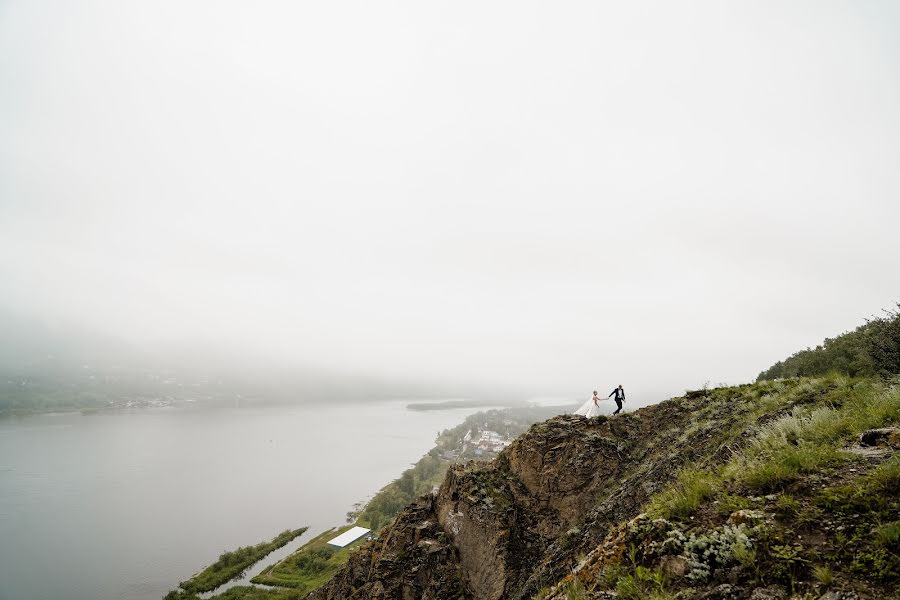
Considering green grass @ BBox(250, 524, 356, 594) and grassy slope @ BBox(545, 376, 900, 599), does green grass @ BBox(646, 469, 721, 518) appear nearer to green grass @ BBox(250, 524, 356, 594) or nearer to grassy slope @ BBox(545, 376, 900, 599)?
grassy slope @ BBox(545, 376, 900, 599)

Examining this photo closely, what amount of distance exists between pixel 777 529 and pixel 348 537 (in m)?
59.0

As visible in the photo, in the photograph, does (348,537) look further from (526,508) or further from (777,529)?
(777,529)

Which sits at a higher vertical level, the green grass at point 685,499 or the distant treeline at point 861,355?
the distant treeline at point 861,355

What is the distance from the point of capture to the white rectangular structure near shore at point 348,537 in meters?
50.0

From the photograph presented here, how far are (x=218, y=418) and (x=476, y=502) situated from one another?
215647 mm

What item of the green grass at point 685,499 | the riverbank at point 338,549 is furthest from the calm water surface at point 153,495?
the green grass at point 685,499

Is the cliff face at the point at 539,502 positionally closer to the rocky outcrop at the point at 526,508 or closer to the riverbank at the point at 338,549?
the rocky outcrop at the point at 526,508

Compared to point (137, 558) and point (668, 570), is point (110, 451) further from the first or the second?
point (668, 570)

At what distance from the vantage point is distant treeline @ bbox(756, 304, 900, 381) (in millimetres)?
10414

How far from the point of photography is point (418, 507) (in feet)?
57.5

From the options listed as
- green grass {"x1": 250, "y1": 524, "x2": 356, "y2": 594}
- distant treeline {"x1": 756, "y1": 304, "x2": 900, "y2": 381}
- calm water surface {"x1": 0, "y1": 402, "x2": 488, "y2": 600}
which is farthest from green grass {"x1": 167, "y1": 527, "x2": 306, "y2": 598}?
distant treeline {"x1": 756, "y1": 304, "x2": 900, "y2": 381}

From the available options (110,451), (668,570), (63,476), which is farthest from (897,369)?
(110,451)

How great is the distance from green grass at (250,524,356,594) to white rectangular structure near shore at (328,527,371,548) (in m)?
0.58

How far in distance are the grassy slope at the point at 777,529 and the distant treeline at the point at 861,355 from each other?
21.2ft
